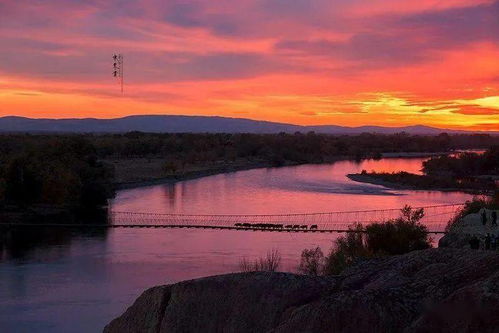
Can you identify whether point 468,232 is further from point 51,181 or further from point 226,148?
point 226,148

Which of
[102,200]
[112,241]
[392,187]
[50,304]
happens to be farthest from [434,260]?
[392,187]

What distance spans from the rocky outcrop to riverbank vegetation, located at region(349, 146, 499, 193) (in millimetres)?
36320

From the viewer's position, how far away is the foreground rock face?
405cm

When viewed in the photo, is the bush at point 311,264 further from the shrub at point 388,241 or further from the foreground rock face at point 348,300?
the foreground rock face at point 348,300

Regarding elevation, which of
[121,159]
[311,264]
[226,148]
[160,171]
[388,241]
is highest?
[226,148]

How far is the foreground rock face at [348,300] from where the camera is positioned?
160 inches

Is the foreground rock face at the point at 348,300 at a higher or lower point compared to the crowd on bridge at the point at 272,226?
higher

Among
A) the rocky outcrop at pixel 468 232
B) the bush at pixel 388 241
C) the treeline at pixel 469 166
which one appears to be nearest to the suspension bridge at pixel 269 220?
the rocky outcrop at pixel 468 232

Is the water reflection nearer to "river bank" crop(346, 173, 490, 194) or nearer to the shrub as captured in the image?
"river bank" crop(346, 173, 490, 194)

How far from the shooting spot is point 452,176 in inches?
2985

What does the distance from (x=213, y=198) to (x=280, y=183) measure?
478 inches

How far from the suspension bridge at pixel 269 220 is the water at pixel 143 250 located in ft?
3.14

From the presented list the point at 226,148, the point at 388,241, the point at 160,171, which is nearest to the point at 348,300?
the point at 388,241

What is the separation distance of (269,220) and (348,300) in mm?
40807
